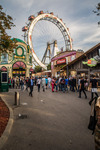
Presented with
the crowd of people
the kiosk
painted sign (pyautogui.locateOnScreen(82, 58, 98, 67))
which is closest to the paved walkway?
the crowd of people

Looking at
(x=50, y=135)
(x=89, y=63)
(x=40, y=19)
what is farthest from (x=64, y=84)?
(x=40, y=19)

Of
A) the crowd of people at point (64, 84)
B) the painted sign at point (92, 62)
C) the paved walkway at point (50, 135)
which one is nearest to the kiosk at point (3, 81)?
the crowd of people at point (64, 84)

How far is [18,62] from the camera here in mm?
35219

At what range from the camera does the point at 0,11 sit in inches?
340

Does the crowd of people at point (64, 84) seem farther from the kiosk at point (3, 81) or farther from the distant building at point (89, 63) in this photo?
the kiosk at point (3, 81)

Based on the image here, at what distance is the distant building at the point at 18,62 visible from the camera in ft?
112

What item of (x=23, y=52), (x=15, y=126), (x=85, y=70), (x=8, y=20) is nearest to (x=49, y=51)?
(x=23, y=52)

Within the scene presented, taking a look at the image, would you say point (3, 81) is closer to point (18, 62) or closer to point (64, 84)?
point (64, 84)

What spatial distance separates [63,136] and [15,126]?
1.79 metres

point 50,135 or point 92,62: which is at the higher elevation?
point 92,62

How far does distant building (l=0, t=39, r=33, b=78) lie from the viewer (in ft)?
112

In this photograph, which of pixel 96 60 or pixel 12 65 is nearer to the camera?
pixel 96 60

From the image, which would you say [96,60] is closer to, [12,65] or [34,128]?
[34,128]

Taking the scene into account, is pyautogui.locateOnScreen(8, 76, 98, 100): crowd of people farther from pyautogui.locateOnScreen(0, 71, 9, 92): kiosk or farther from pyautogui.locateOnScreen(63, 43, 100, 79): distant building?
pyautogui.locateOnScreen(0, 71, 9, 92): kiosk
